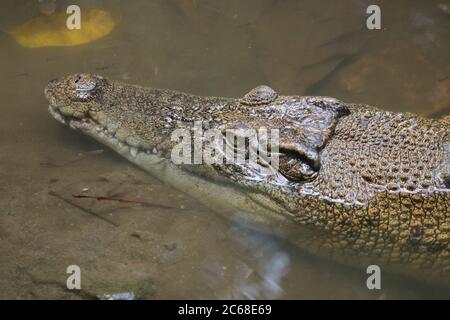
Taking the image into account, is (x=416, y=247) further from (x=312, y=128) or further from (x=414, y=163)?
(x=312, y=128)

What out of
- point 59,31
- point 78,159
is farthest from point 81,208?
point 59,31

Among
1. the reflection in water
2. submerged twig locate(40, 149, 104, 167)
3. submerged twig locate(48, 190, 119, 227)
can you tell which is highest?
submerged twig locate(40, 149, 104, 167)

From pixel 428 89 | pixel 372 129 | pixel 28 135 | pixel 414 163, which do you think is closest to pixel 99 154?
pixel 28 135

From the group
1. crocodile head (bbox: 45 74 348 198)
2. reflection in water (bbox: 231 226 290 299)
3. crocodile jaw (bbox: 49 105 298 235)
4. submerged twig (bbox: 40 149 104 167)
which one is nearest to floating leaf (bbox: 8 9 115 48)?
crocodile head (bbox: 45 74 348 198)

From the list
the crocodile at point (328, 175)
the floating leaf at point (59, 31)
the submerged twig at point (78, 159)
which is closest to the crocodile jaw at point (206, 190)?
the crocodile at point (328, 175)

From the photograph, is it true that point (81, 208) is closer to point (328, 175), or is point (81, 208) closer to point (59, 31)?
point (328, 175)

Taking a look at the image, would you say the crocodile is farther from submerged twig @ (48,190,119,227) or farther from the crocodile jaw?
submerged twig @ (48,190,119,227)
